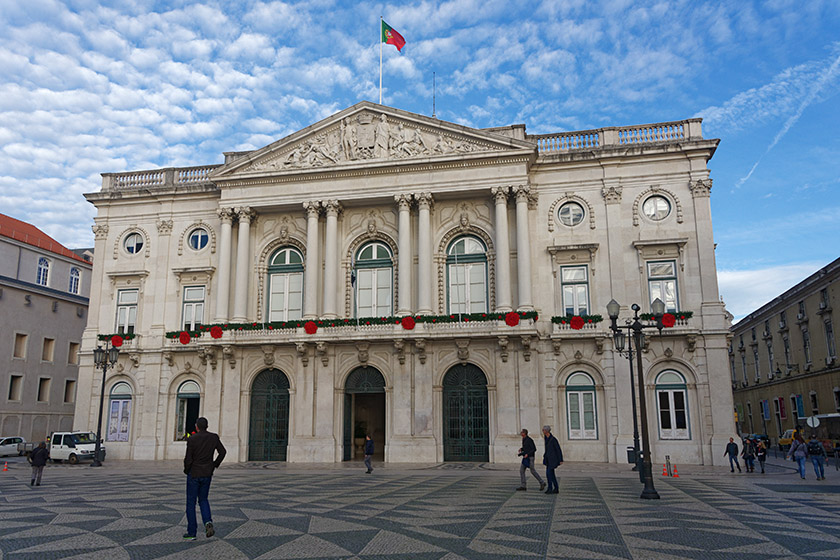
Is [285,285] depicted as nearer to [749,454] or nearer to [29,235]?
[749,454]

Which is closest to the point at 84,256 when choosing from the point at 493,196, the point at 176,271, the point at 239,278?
the point at 176,271

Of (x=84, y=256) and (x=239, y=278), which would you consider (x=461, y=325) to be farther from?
(x=84, y=256)

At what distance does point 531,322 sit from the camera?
3078 centimetres

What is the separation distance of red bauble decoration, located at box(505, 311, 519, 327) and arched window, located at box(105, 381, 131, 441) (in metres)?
21.1

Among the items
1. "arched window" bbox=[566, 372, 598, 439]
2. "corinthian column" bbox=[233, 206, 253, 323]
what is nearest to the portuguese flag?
"corinthian column" bbox=[233, 206, 253, 323]

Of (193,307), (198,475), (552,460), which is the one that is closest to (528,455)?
(552,460)

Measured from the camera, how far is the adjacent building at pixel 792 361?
45.3m

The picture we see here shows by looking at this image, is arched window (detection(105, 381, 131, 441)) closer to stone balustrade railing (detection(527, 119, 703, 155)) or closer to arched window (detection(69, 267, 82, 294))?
arched window (detection(69, 267, 82, 294))

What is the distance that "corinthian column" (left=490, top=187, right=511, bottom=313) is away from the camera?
31.9 meters

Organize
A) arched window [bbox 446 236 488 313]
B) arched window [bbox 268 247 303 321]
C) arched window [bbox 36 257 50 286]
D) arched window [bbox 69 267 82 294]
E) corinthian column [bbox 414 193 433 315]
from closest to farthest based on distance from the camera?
corinthian column [bbox 414 193 433 315]
arched window [bbox 446 236 488 313]
arched window [bbox 268 247 303 321]
arched window [bbox 36 257 50 286]
arched window [bbox 69 267 82 294]

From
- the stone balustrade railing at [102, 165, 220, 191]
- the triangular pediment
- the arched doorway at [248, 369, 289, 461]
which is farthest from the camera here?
the stone balustrade railing at [102, 165, 220, 191]

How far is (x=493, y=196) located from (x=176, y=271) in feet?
58.8

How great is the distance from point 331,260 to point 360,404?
10.9 meters

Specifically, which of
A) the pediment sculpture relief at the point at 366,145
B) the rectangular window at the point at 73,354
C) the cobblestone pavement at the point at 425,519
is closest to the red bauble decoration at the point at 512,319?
the pediment sculpture relief at the point at 366,145
